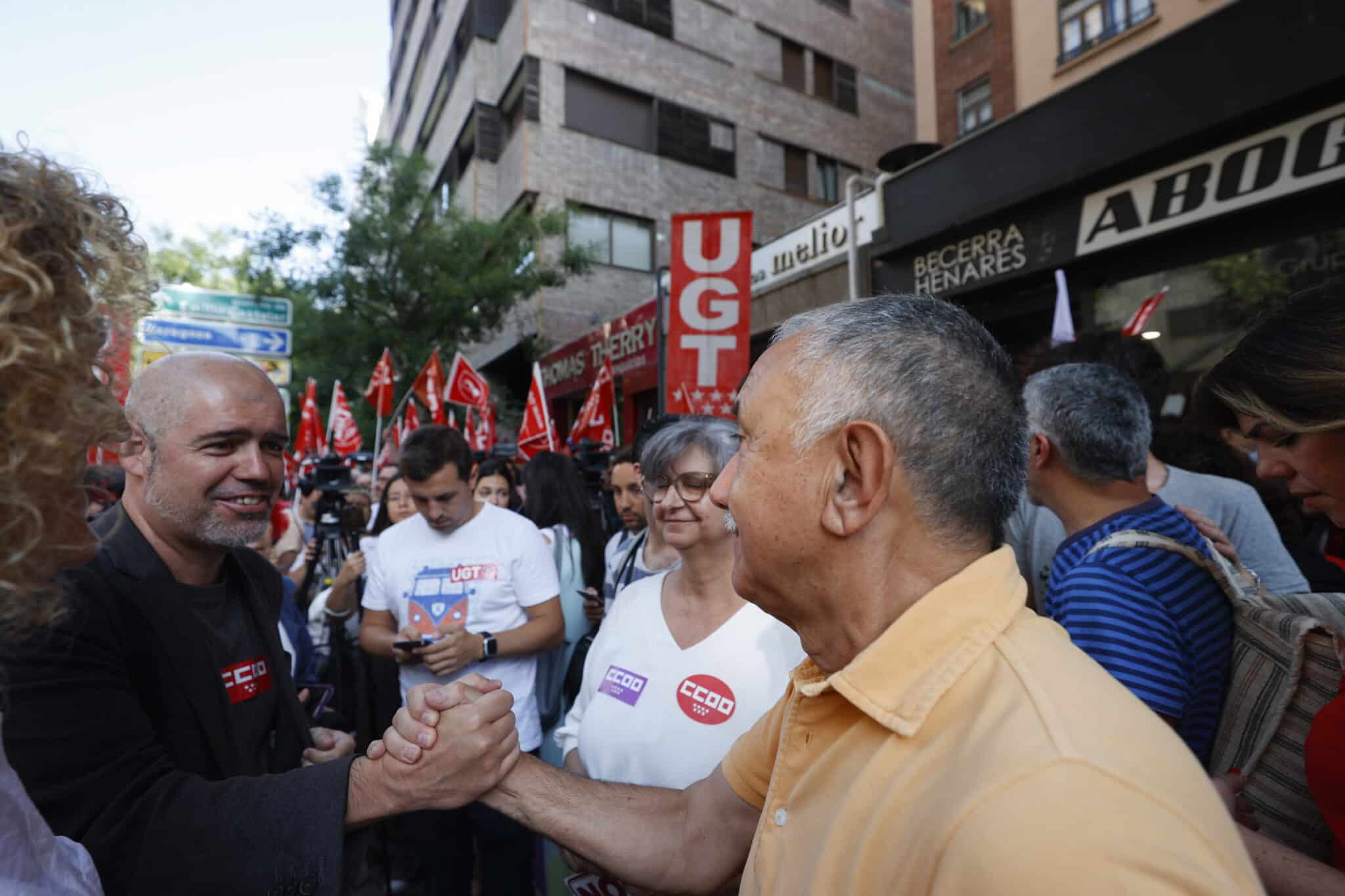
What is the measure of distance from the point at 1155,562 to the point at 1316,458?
17.9 inches

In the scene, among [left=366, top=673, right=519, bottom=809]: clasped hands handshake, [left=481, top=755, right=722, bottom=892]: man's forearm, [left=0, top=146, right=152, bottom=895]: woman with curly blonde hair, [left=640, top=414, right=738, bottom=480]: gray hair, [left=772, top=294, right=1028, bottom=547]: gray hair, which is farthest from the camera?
[left=640, top=414, right=738, bottom=480]: gray hair

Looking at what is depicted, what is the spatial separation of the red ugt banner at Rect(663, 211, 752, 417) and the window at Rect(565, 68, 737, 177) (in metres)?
13.1

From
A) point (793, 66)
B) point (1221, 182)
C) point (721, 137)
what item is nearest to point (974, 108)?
point (1221, 182)

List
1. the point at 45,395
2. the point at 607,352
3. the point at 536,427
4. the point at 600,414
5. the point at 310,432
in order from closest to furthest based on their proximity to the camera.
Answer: the point at 45,395 → the point at 536,427 → the point at 600,414 → the point at 607,352 → the point at 310,432

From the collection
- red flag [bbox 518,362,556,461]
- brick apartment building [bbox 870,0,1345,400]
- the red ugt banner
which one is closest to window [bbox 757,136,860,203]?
brick apartment building [bbox 870,0,1345,400]

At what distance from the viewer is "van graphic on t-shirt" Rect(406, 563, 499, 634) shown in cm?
346

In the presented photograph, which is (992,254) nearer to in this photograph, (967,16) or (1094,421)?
(967,16)

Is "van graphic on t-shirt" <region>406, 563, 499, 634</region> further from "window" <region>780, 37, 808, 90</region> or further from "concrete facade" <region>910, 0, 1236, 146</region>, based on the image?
"window" <region>780, 37, 808, 90</region>

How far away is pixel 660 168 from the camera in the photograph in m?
18.0

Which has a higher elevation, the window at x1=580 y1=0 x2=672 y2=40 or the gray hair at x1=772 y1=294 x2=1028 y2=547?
the window at x1=580 y1=0 x2=672 y2=40

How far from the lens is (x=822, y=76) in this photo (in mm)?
20344

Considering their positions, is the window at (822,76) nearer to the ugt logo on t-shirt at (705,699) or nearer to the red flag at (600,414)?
the red flag at (600,414)

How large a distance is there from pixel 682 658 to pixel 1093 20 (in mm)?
9980

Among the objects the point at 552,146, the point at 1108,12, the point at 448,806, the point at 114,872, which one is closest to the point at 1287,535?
the point at 448,806
